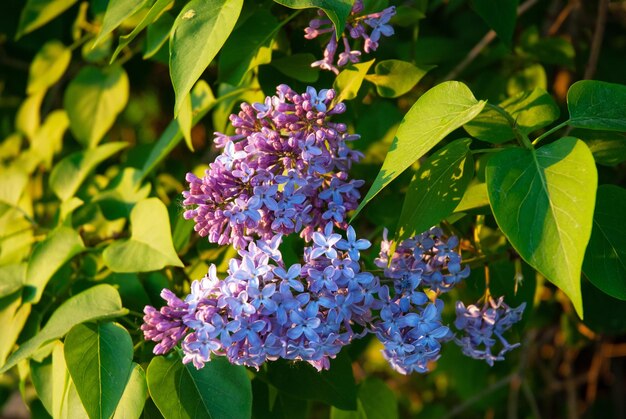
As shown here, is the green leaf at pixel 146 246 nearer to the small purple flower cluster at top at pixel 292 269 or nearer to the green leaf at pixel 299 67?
the small purple flower cluster at top at pixel 292 269

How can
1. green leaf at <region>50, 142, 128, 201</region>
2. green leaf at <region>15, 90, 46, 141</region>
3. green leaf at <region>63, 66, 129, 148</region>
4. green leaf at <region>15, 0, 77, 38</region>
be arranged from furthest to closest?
green leaf at <region>15, 90, 46, 141</region> → green leaf at <region>63, 66, 129, 148</region> → green leaf at <region>15, 0, 77, 38</region> → green leaf at <region>50, 142, 128, 201</region>

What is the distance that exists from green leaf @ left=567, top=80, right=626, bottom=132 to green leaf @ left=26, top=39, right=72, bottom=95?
1.43 m

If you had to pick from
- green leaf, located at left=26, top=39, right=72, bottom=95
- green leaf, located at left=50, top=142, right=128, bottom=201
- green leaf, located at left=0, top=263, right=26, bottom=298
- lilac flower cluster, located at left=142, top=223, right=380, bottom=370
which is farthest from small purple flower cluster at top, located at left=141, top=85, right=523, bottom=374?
green leaf, located at left=26, top=39, right=72, bottom=95

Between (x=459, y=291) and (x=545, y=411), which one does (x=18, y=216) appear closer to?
(x=459, y=291)

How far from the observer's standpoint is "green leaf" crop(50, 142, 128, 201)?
1.80 m

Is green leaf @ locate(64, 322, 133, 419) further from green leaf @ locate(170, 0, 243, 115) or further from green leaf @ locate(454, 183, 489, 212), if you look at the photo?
green leaf @ locate(454, 183, 489, 212)

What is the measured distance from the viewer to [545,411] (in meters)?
2.94

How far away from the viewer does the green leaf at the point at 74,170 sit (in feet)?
5.91

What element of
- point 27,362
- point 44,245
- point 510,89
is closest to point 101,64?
point 44,245

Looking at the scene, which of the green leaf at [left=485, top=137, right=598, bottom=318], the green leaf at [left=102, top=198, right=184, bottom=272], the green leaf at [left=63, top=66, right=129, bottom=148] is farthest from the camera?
the green leaf at [left=63, top=66, right=129, bottom=148]

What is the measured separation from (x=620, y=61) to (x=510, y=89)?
0.70 metres

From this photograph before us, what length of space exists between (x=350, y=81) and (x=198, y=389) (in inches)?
23.3

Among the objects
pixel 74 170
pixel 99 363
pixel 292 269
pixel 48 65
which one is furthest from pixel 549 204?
pixel 48 65

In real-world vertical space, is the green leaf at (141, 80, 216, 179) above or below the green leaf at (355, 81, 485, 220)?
below
